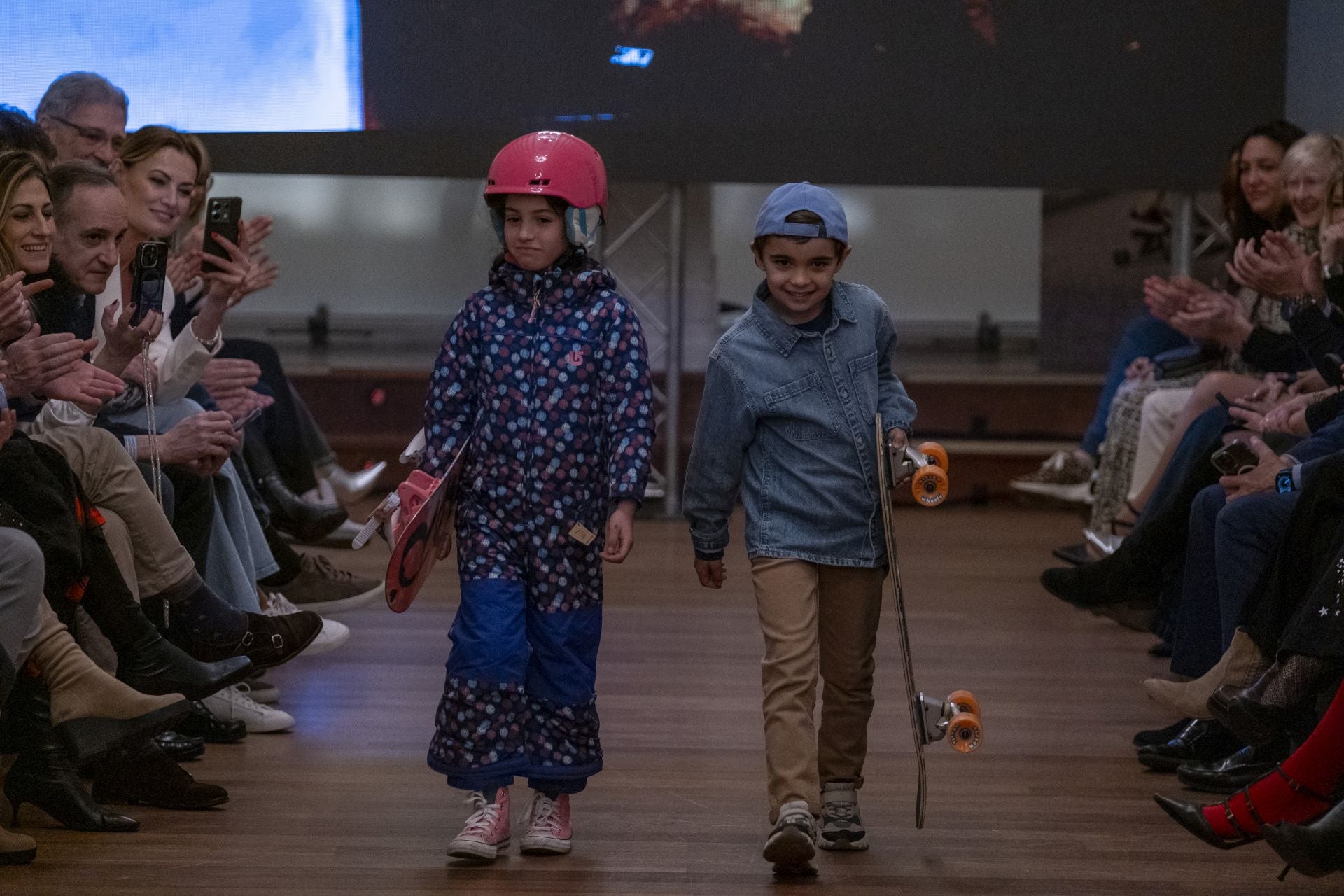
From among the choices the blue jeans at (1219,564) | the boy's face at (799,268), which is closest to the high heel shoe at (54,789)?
the boy's face at (799,268)

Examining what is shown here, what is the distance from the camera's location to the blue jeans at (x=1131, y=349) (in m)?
5.44

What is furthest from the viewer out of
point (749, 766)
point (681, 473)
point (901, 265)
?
point (901, 265)

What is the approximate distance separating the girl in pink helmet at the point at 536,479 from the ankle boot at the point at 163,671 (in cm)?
52

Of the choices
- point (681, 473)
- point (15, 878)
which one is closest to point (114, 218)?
point (15, 878)

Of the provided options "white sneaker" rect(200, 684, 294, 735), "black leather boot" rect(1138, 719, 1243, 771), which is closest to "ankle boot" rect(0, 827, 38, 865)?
"white sneaker" rect(200, 684, 294, 735)

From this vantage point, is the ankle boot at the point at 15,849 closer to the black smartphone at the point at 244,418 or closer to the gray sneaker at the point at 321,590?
the black smartphone at the point at 244,418

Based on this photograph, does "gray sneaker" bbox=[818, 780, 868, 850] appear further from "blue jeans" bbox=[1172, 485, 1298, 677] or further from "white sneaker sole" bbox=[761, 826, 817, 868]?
"blue jeans" bbox=[1172, 485, 1298, 677]

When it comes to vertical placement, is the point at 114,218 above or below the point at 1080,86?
below

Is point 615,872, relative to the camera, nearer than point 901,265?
Yes

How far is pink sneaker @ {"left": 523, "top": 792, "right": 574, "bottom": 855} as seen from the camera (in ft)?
8.93

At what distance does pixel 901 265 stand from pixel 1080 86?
3057mm

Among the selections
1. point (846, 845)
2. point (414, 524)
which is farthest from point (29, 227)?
point (846, 845)

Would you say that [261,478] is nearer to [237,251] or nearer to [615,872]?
[237,251]

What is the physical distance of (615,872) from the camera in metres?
2.63
